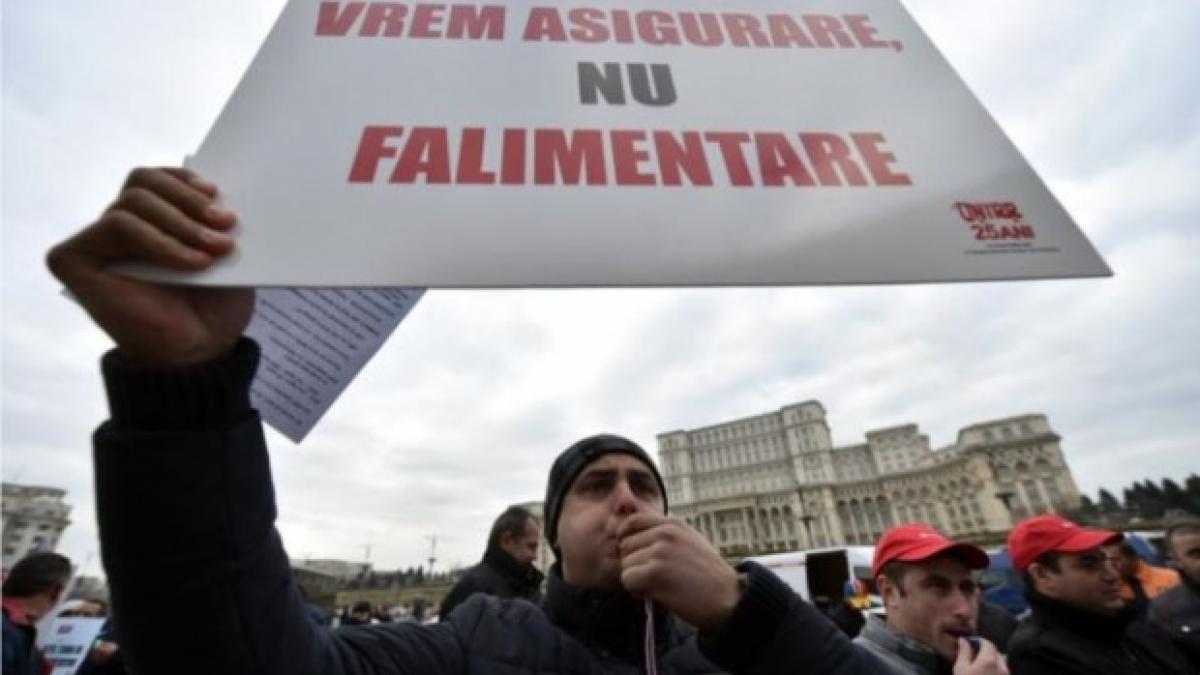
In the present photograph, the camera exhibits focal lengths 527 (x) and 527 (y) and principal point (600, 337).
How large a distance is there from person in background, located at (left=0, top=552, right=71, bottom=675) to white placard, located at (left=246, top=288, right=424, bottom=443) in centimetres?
369

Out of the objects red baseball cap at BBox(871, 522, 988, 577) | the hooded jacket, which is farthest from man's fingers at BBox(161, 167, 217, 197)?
red baseball cap at BBox(871, 522, 988, 577)

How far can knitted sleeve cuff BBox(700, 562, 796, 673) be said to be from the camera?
94 cm

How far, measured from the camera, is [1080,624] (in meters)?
2.79

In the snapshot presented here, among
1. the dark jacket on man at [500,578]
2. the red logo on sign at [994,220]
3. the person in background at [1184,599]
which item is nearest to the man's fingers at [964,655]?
the red logo on sign at [994,220]

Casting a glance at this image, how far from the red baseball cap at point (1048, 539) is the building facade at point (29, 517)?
8338cm

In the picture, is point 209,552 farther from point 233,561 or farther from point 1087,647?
point 1087,647

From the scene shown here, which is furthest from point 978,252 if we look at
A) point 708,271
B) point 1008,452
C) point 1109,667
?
point 1008,452

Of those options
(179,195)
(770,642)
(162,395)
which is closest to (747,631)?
(770,642)

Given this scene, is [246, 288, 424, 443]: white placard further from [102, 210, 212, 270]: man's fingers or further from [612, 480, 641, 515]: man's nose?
[612, 480, 641, 515]: man's nose

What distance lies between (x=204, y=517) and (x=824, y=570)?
40.3 feet

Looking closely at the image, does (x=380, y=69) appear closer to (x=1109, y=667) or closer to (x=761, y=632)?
(x=761, y=632)

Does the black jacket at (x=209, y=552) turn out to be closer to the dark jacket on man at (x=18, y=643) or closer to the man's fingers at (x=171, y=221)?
the man's fingers at (x=171, y=221)

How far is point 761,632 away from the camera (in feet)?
3.12

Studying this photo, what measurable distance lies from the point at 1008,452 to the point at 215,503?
78998 mm
